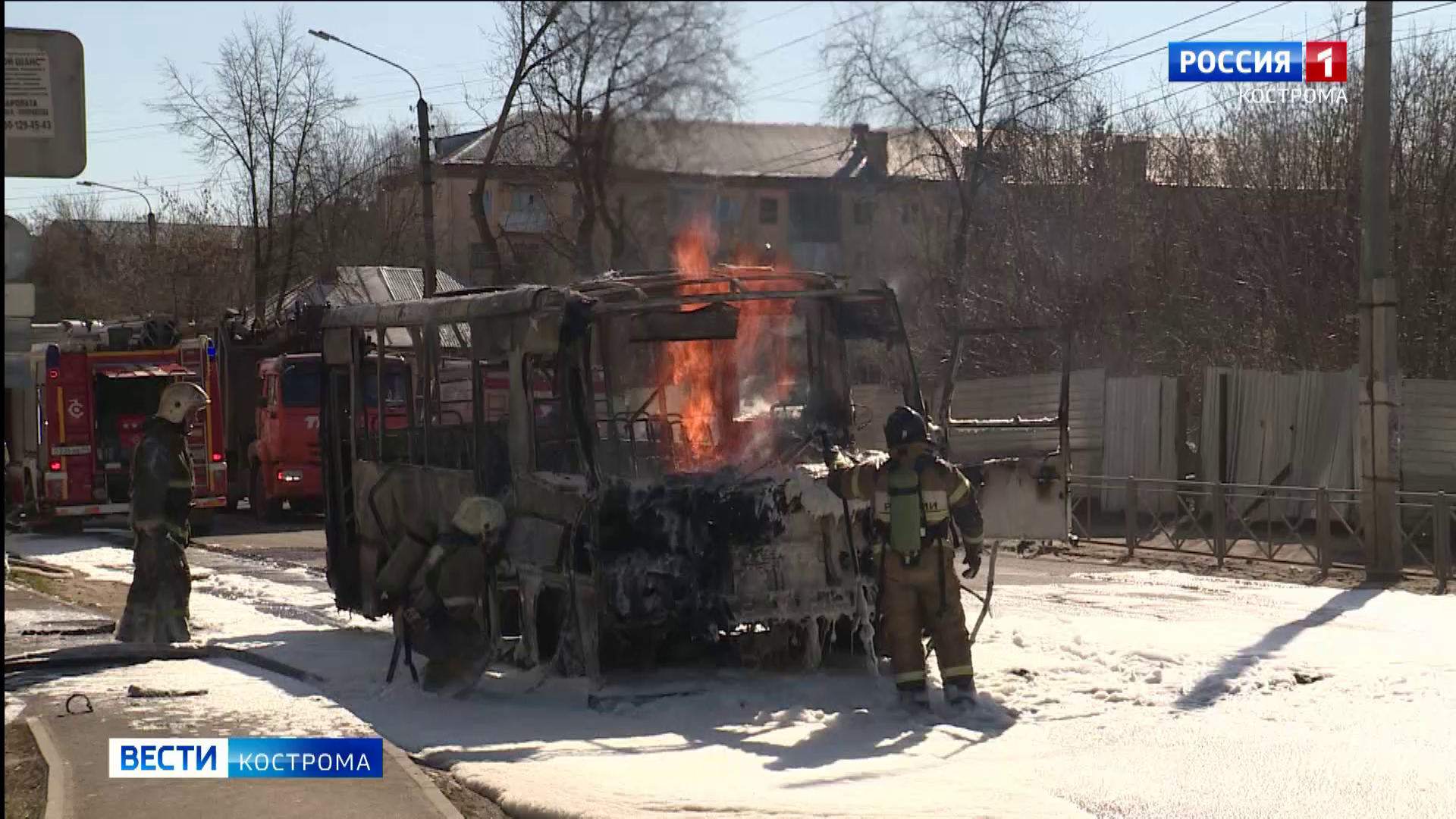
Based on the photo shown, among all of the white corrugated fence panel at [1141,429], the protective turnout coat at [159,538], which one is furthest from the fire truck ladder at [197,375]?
the white corrugated fence panel at [1141,429]

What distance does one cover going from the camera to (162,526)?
1230 cm

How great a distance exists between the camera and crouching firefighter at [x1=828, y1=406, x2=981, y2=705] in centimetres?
890

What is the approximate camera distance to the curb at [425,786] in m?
6.84

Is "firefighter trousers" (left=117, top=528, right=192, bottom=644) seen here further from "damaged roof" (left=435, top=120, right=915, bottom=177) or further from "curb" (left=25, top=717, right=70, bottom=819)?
"damaged roof" (left=435, top=120, right=915, bottom=177)

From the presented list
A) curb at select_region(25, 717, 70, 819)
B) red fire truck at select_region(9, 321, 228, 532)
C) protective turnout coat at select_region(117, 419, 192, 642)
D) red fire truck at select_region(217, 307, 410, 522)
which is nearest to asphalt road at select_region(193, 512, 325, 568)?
red fire truck at select_region(217, 307, 410, 522)

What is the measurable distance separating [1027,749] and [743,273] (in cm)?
383

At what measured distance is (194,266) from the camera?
39.8 metres

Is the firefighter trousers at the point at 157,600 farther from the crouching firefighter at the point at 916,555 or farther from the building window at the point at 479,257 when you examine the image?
the building window at the point at 479,257

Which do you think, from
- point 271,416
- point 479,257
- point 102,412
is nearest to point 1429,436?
point 271,416

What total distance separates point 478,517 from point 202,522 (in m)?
17.0

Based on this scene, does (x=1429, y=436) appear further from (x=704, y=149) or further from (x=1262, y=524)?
(x=704, y=149)

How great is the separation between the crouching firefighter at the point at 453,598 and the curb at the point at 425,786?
1.35 m

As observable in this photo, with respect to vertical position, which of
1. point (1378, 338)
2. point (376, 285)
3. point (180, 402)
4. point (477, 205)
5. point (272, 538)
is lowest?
point (272, 538)

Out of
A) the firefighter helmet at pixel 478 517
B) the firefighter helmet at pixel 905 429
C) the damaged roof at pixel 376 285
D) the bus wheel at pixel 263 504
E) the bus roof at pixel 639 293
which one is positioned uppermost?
the damaged roof at pixel 376 285
